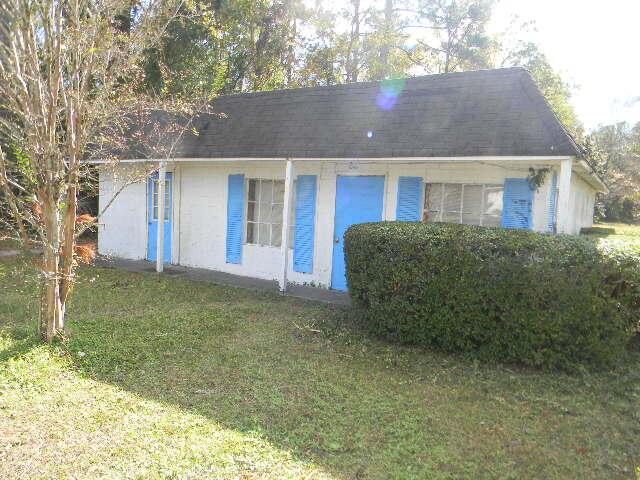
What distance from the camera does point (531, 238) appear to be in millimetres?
5496

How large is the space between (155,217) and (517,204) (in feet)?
28.1

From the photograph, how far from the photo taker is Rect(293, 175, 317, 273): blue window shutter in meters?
9.80

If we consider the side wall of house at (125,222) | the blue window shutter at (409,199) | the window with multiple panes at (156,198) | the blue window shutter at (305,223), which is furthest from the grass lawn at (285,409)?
the side wall of house at (125,222)

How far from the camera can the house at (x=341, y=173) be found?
7.25 metres

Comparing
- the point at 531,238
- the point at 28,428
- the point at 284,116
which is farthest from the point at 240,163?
the point at 28,428

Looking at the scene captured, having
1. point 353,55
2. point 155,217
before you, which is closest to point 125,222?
point 155,217

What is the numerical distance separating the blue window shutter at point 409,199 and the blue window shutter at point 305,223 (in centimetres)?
183

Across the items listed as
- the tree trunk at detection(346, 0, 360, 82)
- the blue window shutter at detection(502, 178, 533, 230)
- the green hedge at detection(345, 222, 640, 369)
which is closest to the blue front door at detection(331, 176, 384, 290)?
the blue window shutter at detection(502, 178, 533, 230)

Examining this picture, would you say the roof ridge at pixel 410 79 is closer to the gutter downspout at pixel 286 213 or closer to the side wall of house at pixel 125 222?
the gutter downspout at pixel 286 213

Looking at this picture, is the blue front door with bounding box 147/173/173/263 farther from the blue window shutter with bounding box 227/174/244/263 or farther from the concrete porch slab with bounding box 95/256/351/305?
the blue window shutter with bounding box 227/174/244/263

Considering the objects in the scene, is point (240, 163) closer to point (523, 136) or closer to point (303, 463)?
point (523, 136)

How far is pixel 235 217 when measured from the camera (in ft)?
35.5

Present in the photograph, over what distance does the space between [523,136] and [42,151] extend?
5.93m

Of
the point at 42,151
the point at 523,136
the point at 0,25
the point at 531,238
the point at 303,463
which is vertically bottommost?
Result: the point at 303,463
